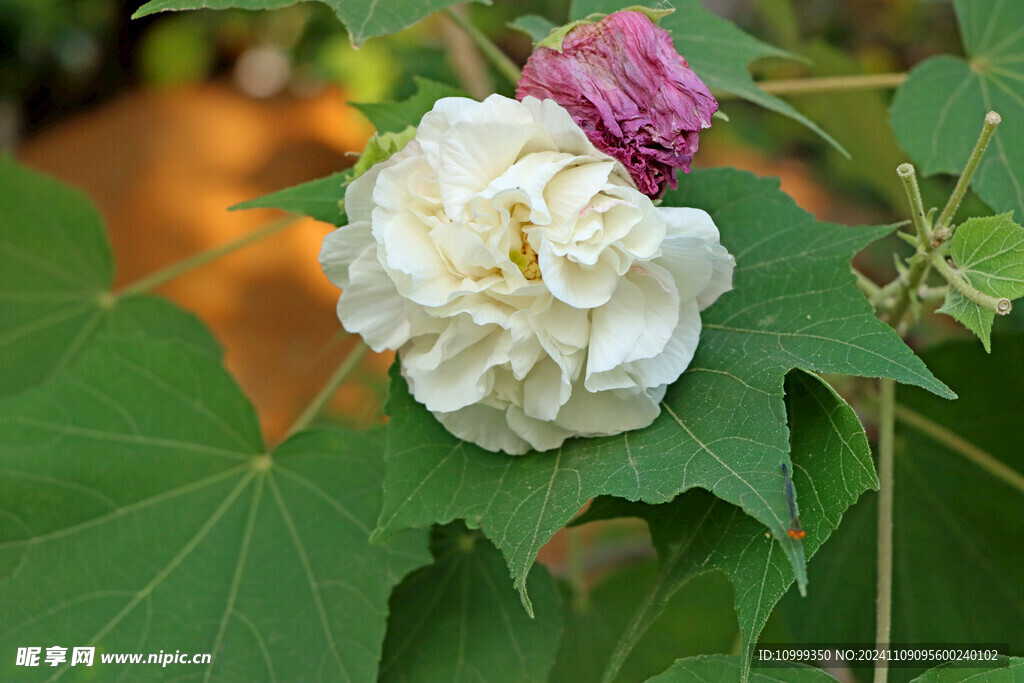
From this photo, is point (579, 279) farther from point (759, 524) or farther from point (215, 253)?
point (215, 253)

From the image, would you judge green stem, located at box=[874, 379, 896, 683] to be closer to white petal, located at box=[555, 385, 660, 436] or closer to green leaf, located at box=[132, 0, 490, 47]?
white petal, located at box=[555, 385, 660, 436]

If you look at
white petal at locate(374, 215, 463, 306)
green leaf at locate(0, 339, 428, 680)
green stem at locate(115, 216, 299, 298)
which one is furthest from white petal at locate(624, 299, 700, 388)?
green stem at locate(115, 216, 299, 298)

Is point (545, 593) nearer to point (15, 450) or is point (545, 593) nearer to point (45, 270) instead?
point (15, 450)

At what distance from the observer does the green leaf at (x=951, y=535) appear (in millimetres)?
767

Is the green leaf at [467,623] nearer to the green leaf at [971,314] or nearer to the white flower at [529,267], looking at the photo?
the white flower at [529,267]

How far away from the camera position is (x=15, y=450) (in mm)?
651

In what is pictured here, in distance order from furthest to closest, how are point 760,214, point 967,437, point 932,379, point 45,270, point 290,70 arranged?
point 290,70
point 45,270
point 967,437
point 760,214
point 932,379

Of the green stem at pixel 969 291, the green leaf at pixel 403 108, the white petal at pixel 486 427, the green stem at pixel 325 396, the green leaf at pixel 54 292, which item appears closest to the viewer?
the green stem at pixel 969 291

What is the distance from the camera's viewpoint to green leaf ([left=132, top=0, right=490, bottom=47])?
535 mm

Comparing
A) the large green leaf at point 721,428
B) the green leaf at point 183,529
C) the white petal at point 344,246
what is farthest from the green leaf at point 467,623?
the white petal at point 344,246

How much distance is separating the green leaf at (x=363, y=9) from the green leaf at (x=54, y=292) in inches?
15.1

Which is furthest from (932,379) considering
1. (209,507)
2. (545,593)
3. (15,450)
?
(15,450)

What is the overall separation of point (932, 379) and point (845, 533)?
0.40m

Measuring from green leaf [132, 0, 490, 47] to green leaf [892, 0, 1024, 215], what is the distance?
426 millimetres
